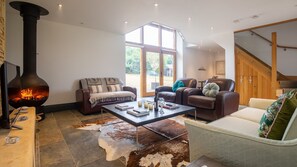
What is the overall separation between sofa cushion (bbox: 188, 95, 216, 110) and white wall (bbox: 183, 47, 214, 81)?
13.4 feet

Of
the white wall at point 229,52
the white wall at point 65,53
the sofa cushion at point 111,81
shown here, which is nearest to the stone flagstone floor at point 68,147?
the white wall at point 65,53

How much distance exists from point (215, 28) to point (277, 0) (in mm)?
1821

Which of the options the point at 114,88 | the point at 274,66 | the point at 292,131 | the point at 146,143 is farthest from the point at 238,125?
the point at 274,66

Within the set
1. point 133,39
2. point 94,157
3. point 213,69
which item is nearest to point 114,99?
point 94,157

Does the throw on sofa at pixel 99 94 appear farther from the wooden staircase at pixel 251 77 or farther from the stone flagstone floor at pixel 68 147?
the wooden staircase at pixel 251 77

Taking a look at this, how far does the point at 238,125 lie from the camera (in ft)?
5.69

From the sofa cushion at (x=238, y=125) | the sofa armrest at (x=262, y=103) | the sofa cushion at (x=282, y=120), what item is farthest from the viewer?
the sofa armrest at (x=262, y=103)

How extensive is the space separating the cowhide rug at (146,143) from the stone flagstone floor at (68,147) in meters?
0.11

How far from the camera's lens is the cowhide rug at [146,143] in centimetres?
173

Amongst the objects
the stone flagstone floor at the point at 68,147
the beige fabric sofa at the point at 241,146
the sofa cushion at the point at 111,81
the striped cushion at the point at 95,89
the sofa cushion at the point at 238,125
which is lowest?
the stone flagstone floor at the point at 68,147

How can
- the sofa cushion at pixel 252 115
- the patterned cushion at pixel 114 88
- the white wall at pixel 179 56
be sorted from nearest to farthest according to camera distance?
1. the sofa cushion at pixel 252 115
2. the patterned cushion at pixel 114 88
3. the white wall at pixel 179 56

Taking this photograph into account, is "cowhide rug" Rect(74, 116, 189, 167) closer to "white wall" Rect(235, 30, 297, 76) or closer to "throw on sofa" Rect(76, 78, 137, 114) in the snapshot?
"throw on sofa" Rect(76, 78, 137, 114)

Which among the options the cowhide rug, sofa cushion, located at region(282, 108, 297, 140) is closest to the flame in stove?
the cowhide rug

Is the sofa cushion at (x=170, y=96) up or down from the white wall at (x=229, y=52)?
down
